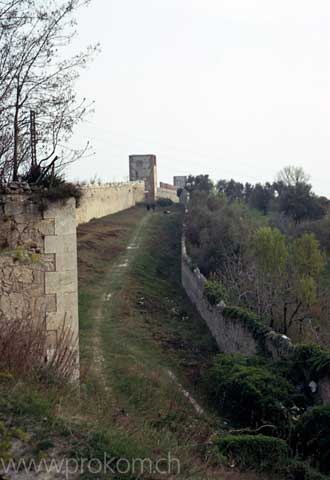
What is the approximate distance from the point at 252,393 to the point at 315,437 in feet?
6.51

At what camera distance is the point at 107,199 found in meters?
46.5

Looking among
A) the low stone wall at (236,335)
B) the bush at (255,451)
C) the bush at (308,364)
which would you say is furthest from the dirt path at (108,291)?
the bush at (308,364)

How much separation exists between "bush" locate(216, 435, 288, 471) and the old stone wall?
231cm

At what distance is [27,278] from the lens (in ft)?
22.1

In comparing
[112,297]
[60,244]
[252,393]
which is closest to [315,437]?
[252,393]

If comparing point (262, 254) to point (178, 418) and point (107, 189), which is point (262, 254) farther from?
point (107, 189)

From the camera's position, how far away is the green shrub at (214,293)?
17456 millimetres

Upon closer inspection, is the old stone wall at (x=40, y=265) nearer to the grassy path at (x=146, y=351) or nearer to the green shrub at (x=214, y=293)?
the grassy path at (x=146, y=351)

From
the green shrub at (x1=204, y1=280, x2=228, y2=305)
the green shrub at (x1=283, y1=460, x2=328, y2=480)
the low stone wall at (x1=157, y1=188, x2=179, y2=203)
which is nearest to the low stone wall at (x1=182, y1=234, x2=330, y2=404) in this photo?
the green shrub at (x1=204, y1=280, x2=228, y2=305)

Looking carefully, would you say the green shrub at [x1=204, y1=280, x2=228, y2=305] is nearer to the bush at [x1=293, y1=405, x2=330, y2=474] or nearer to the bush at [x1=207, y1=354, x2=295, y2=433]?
the bush at [x1=207, y1=354, x2=295, y2=433]

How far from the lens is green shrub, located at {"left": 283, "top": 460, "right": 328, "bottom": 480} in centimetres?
662

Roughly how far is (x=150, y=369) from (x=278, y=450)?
5.61 metres

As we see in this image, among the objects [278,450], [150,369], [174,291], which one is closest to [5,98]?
[278,450]

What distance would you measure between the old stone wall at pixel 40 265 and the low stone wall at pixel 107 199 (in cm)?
2415
